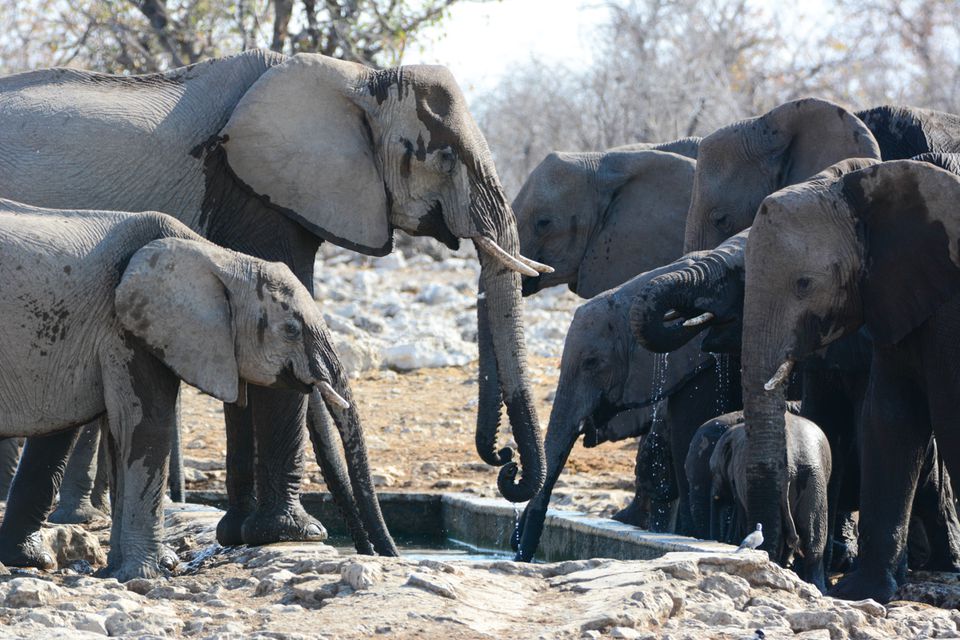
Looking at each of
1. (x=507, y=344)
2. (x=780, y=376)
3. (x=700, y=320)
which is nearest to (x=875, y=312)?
(x=780, y=376)

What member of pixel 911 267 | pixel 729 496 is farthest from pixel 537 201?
pixel 911 267

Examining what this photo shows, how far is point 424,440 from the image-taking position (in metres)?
11.7

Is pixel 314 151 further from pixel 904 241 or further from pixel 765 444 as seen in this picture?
pixel 904 241

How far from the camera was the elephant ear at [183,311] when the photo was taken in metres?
5.66

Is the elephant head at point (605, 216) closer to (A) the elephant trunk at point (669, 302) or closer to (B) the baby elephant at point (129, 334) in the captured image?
Answer: (A) the elephant trunk at point (669, 302)

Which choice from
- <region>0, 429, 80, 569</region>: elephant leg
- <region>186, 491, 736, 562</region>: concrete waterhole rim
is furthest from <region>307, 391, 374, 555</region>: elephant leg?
<region>186, 491, 736, 562</region>: concrete waterhole rim

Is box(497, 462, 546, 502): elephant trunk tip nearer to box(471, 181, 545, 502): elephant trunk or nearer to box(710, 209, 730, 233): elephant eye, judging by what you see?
box(471, 181, 545, 502): elephant trunk

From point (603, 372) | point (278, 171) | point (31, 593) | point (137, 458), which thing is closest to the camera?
point (31, 593)

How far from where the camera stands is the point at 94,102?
673cm

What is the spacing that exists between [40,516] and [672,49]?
19.7 meters

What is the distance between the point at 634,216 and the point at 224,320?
3.82m

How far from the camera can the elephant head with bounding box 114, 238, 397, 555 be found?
223 inches

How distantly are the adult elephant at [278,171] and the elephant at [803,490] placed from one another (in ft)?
2.50

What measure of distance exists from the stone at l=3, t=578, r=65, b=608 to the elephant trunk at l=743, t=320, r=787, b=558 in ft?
7.95
